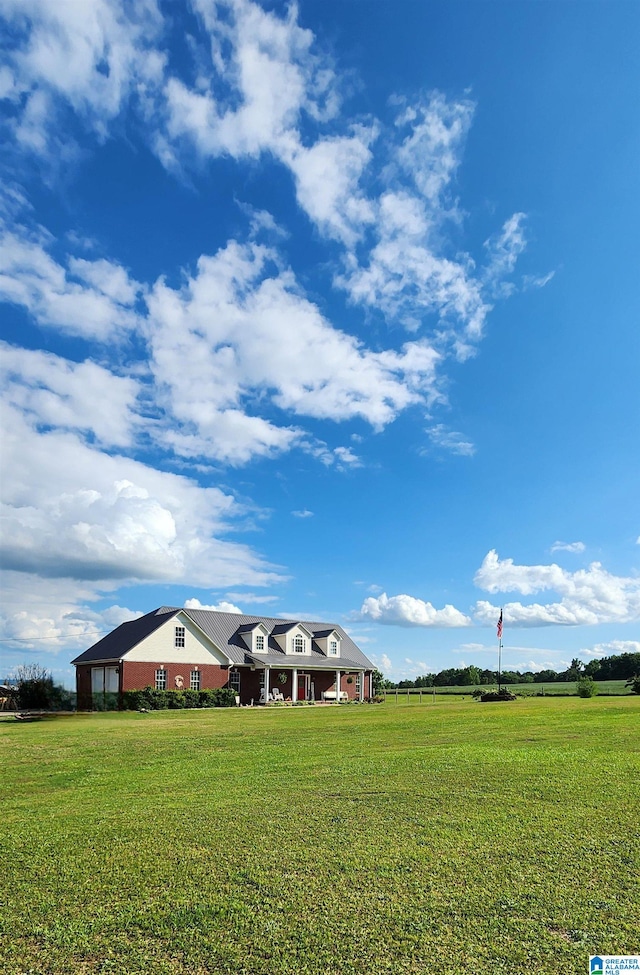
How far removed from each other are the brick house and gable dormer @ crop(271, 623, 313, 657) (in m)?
0.07

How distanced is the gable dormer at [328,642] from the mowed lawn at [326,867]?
39.5m

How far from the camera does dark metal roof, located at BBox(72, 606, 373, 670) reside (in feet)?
135

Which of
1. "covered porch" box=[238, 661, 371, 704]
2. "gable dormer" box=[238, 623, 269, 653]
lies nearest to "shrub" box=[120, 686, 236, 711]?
"covered porch" box=[238, 661, 371, 704]

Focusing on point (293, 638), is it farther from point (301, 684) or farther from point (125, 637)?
point (125, 637)

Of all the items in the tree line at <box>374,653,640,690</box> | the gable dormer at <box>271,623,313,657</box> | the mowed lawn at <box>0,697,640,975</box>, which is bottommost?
the tree line at <box>374,653,640,690</box>

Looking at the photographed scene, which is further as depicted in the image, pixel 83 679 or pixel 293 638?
pixel 293 638

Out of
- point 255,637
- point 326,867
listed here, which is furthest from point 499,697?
point 326,867

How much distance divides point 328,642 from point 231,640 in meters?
8.41

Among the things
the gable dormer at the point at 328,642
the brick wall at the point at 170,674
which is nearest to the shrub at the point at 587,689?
the gable dormer at the point at 328,642

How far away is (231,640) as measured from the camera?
45812 millimetres

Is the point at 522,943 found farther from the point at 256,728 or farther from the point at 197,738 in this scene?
the point at 256,728

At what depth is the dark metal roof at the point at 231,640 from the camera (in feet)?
135

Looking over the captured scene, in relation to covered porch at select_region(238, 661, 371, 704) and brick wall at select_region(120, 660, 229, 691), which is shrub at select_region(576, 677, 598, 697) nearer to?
covered porch at select_region(238, 661, 371, 704)

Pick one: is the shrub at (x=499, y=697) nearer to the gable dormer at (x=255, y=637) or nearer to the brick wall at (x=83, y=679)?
the gable dormer at (x=255, y=637)
